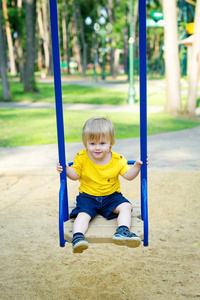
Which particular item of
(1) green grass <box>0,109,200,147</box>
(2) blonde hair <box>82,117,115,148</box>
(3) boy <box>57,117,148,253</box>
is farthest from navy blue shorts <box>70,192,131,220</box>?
(1) green grass <box>0,109,200,147</box>

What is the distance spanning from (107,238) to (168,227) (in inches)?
68.1

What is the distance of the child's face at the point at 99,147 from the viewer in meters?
2.75

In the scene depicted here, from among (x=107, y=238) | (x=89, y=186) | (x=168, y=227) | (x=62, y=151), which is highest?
(x=62, y=151)

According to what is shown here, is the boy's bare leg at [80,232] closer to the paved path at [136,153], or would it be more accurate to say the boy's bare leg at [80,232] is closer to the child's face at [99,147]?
the child's face at [99,147]

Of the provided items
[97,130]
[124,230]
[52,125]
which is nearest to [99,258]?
[124,230]

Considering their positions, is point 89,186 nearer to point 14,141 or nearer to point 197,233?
point 197,233

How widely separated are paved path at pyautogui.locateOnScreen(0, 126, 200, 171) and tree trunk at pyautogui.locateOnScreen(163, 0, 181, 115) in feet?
9.21

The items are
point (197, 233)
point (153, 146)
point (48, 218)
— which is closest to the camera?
point (197, 233)

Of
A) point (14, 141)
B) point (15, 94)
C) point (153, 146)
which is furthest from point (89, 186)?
point (15, 94)

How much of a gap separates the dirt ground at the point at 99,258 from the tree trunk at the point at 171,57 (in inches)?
255

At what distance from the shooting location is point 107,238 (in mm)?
2514

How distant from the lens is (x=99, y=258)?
3.43m

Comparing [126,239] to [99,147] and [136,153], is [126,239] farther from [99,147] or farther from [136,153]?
[136,153]

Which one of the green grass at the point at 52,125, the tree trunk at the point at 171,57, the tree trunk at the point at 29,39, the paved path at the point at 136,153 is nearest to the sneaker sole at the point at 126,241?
the paved path at the point at 136,153
